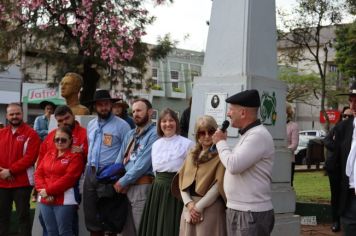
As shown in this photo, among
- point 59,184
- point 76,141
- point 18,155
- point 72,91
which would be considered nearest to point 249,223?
point 59,184

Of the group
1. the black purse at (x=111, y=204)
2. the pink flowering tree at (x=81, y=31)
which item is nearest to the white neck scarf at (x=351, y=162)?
the black purse at (x=111, y=204)

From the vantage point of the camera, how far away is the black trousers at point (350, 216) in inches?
213

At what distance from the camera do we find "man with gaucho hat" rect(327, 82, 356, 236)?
17.8 feet

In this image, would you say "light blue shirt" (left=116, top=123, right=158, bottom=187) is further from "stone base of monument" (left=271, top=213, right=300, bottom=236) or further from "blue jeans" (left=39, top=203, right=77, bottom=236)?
"stone base of monument" (left=271, top=213, right=300, bottom=236)

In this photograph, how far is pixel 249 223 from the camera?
4621mm

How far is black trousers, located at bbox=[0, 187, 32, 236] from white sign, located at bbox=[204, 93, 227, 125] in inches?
104

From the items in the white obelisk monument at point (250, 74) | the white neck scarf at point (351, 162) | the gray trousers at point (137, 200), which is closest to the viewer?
the white neck scarf at point (351, 162)

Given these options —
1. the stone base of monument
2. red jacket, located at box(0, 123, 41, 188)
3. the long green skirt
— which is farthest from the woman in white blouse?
red jacket, located at box(0, 123, 41, 188)

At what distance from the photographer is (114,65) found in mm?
15797

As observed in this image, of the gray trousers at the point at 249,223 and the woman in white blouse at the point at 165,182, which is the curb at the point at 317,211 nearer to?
the woman in white blouse at the point at 165,182

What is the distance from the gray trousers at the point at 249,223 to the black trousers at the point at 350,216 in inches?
44.0

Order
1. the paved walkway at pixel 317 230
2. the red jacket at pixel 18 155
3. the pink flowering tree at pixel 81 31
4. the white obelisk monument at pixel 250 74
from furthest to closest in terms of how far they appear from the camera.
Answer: the pink flowering tree at pixel 81 31
the paved walkway at pixel 317 230
the red jacket at pixel 18 155
the white obelisk monument at pixel 250 74

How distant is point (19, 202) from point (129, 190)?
191cm

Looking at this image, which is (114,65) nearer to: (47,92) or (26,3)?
(26,3)
